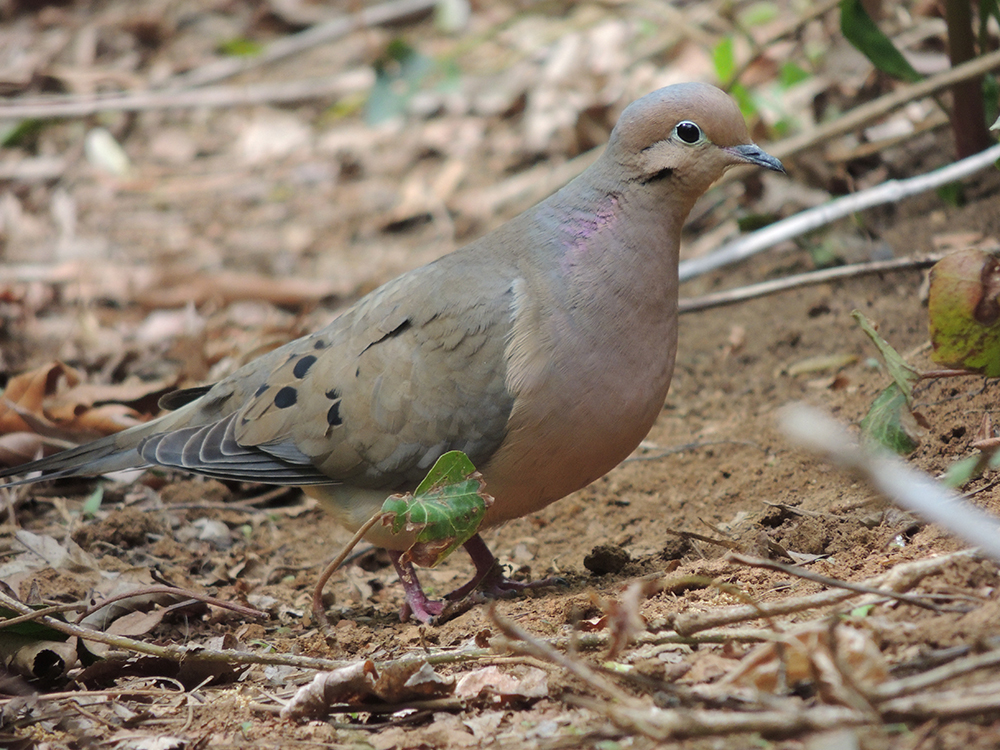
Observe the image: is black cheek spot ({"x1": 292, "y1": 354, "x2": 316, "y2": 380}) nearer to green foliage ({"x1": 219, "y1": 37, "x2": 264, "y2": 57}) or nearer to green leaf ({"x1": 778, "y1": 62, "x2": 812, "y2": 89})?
green leaf ({"x1": 778, "y1": 62, "x2": 812, "y2": 89})

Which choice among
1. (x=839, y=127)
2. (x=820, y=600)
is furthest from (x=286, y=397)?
(x=839, y=127)

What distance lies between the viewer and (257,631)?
11.1ft

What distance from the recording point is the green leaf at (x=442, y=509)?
2.88 meters

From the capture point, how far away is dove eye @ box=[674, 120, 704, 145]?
335cm

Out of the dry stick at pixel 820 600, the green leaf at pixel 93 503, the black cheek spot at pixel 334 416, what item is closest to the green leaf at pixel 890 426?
the dry stick at pixel 820 600

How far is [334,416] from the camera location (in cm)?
375

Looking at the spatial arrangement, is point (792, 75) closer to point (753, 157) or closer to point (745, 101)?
point (745, 101)

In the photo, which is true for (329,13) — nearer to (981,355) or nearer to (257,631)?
(257,631)

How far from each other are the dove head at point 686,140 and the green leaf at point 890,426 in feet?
2.79

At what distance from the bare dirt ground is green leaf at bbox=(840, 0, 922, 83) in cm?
81

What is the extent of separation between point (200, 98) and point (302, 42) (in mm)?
907

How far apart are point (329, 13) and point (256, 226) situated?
104 inches

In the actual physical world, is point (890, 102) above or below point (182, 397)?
above

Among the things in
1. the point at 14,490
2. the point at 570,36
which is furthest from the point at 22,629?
the point at 570,36
